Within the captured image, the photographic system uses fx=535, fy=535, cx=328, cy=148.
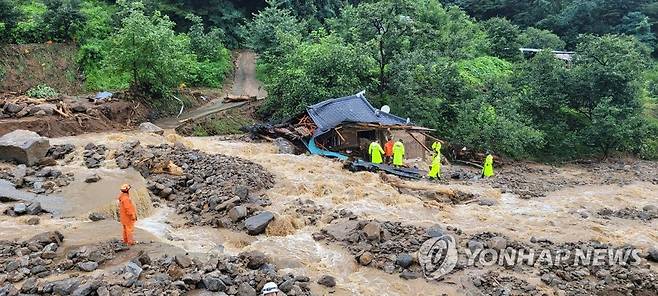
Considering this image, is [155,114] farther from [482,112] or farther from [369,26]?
[482,112]

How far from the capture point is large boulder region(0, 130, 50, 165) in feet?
54.1

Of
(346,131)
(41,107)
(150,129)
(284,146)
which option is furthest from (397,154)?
(41,107)

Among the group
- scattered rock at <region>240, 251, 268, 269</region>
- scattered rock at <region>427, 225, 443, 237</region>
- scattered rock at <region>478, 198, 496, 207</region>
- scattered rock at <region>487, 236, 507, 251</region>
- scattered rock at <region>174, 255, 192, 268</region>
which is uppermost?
scattered rock at <region>174, 255, 192, 268</region>

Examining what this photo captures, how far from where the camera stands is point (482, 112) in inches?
1065

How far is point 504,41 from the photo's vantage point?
4091 cm

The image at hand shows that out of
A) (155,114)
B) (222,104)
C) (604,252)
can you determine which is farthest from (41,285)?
(222,104)

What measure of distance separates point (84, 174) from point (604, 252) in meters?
14.2

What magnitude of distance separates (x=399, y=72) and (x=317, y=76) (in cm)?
462

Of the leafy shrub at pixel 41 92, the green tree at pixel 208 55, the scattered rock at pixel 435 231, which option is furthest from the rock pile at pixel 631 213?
the green tree at pixel 208 55

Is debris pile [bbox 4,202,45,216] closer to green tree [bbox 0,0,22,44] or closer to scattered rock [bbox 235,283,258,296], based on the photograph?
scattered rock [bbox 235,283,258,296]

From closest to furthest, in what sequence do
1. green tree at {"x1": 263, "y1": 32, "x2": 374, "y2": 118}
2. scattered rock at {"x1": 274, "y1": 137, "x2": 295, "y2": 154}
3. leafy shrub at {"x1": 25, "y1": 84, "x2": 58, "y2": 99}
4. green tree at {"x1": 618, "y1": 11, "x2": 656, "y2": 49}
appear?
scattered rock at {"x1": 274, "y1": 137, "x2": 295, "y2": 154}, leafy shrub at {"x1": 25, "y1": 84, "x2": 58, "y2": 99}, green tree at {"x1": 263, "y1": 32, "x2": 374, "y2": 118}, green tree at {"x1": 618, "y1": 11, "x2": 656, "y2": 49}

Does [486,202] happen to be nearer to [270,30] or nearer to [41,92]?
[270,30]

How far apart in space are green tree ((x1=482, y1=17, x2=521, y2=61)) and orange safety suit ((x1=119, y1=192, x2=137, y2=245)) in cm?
3539

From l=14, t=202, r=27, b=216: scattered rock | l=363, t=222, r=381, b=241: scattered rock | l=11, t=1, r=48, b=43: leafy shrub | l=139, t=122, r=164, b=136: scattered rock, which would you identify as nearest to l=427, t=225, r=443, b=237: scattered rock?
l=363, t=222, r=381, b=241: scattered rock
